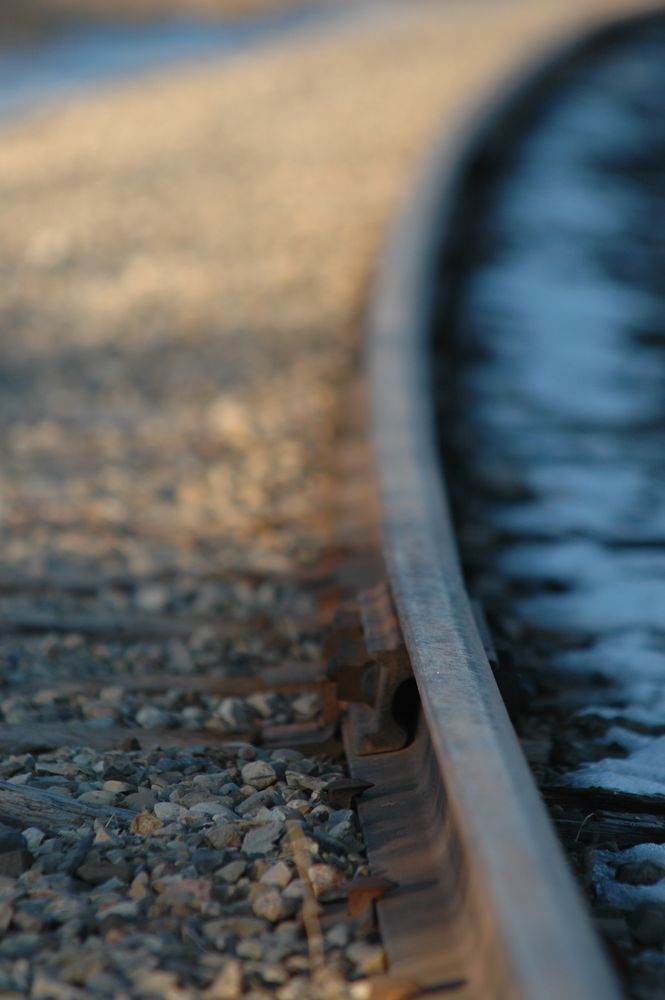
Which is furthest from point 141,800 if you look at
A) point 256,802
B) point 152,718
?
point 152,718

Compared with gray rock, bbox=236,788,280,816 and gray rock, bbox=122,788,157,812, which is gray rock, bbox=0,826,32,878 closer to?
gray rock, bbox=122,788,157,812

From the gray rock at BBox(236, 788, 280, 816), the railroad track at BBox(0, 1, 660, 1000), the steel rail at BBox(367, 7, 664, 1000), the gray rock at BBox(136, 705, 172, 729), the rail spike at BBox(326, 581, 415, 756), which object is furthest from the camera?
the gray rock at BBox(136, 705, 172, 729)

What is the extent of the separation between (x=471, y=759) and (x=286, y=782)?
50 centimetres

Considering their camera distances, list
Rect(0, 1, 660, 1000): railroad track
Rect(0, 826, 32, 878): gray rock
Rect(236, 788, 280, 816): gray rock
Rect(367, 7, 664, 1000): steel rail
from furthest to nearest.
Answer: Rect(236, 788, 280, 816): gray rock < Rect(0, 826, 32, 878): gray rock < Rect(0, 1, 660, 1000): railroad track < Rect(367, 7, 664, 1000): steel rail

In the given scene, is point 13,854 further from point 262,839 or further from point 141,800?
point 262,839

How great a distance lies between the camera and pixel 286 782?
2.15 metres

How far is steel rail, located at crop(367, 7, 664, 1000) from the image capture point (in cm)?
139

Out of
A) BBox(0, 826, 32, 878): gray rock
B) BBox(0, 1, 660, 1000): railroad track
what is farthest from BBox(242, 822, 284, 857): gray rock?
BBox(0, 826, 32, 878): gray rock

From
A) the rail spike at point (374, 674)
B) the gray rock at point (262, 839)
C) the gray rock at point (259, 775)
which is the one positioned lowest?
the gray rock at point (262, 839)

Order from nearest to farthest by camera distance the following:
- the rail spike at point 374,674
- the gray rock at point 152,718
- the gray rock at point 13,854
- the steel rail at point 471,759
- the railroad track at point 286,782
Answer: the steel rail at point 471,759 < the railroad track at point 286,782 < the gray rock at point 13,854 < the rail spike at point 374,674 < the gray rock at point 152,718

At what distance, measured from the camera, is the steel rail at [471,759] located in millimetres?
1390

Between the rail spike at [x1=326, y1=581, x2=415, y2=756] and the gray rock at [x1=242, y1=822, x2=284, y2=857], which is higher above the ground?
the rail spike at [x1=326, y1=581, x2=415, y2=756]

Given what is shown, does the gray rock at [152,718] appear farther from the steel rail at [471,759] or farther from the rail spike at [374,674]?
the steel rail at [471,759]

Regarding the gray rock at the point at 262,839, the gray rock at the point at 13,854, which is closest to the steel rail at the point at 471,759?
the gray rock at the point at 262,839
